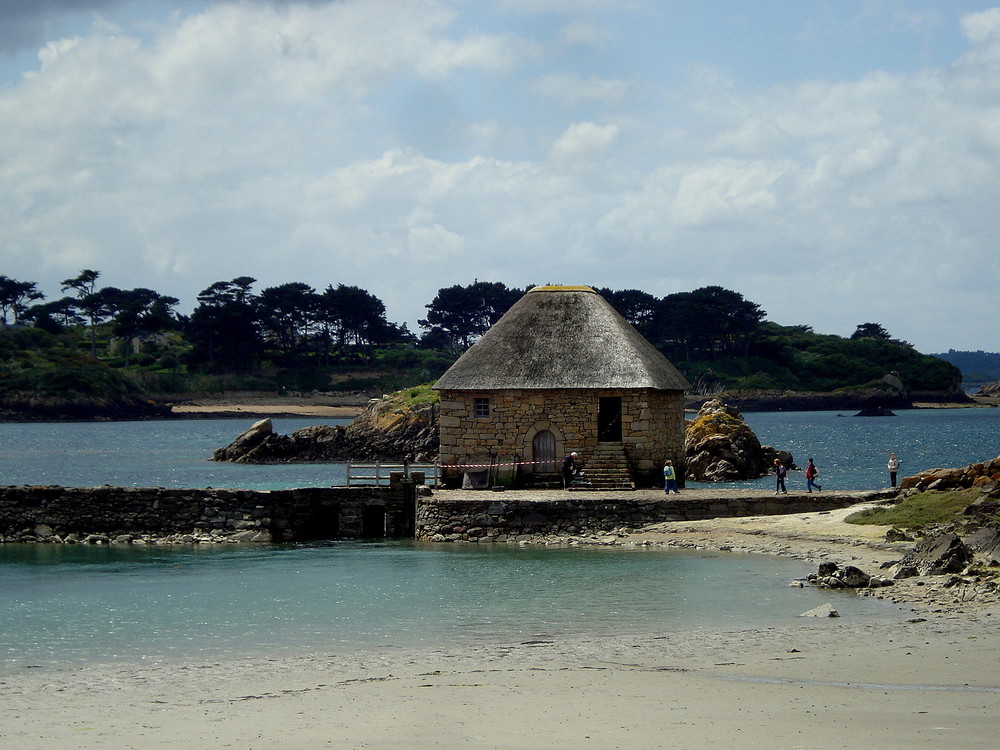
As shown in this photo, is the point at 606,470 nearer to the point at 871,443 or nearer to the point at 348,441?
the point at 348,441

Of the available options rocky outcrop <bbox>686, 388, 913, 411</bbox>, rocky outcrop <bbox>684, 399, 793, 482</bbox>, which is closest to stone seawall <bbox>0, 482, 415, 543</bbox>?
rocky outcrop <bbox>684, 399, 793, 482</bbox>

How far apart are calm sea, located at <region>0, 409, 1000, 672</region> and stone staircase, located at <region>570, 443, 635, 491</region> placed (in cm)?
466

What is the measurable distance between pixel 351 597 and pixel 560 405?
37.4 ft

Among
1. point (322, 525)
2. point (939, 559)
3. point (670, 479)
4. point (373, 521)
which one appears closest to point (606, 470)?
point (670, 479)

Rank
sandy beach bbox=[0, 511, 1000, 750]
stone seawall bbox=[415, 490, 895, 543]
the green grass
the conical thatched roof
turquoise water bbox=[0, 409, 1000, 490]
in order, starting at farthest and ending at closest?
turquoise water bbox=[0, 409, 1000, 490], the conical thatched roof, stone seawall bbox=[415, 490, 895, 543], the green grass, sandy beach bbox=[0, 511, 1000, 750]

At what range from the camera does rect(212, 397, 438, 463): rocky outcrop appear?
66.1 meters

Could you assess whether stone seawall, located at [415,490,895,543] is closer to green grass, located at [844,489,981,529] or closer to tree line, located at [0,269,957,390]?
green grass, located at [844,489,981,529]

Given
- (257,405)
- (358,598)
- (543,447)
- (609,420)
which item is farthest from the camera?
(257,405)

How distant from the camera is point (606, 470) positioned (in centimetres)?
3206

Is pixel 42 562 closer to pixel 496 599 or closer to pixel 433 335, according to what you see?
pixel 496 599

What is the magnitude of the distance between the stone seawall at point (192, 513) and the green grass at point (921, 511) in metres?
10.6

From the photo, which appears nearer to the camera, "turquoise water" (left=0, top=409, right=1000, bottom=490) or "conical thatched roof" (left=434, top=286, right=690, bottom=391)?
"conical thatched roof" (left=434, top=286, right=690, bottom=391)

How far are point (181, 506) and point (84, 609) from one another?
9.21m

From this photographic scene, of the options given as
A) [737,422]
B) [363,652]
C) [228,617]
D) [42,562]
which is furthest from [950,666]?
[737,422]
